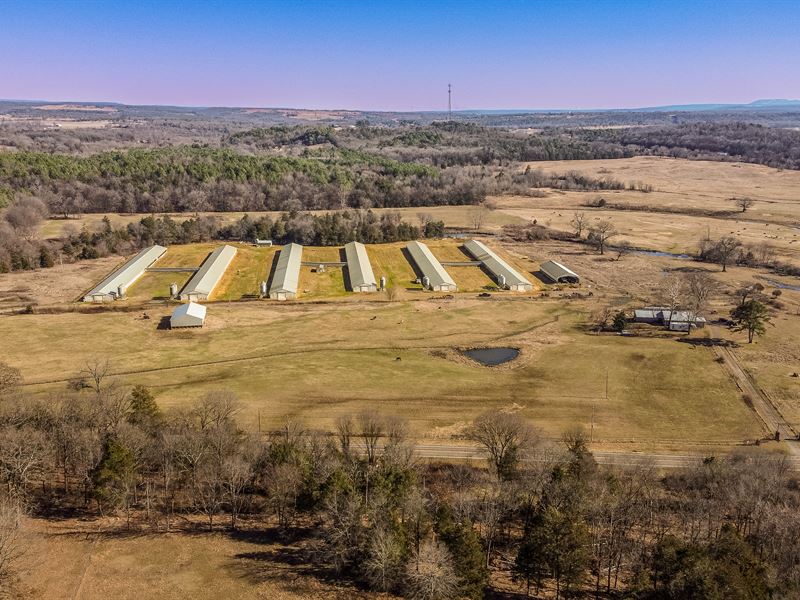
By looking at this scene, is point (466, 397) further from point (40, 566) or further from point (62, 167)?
point (62, 167)

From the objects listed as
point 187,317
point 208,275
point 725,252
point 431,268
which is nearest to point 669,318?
point 725,252

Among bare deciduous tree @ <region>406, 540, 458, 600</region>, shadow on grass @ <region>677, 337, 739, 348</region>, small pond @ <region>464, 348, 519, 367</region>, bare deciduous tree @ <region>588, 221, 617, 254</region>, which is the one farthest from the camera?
bare deciduous tree @ <region>588, 221, 617, 254</region>

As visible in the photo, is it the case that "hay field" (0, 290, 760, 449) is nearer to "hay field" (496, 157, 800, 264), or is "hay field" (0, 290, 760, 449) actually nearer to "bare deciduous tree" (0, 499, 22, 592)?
"bare deciduous tree" (0, 499, 22, 592)

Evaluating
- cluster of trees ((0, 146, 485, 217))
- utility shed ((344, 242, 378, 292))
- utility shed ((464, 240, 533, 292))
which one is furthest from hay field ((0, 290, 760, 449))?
cluster of trees ((0, 146, 485, 217))

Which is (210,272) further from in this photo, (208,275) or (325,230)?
(325,230)

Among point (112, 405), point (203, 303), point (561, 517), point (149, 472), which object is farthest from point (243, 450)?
point (203, 303)

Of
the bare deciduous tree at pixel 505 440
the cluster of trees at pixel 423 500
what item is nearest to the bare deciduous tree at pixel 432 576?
the cluster of trees at pixel 423 500

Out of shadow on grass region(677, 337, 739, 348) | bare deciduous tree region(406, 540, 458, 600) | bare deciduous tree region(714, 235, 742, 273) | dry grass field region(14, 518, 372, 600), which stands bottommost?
dry grass field region(14, 518, 372, 600)

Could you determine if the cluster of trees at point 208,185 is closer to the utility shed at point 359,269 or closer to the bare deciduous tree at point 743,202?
the utility shed at point 359,269
